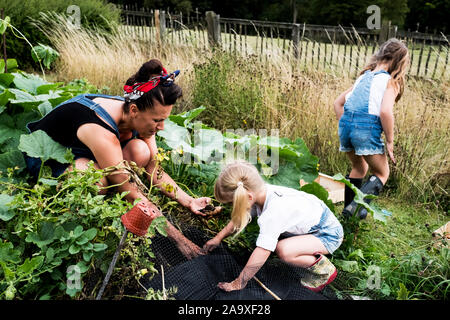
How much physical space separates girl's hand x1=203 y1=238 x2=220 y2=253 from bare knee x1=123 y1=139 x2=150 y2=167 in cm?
66

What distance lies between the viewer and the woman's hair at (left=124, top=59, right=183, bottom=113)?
2133mm

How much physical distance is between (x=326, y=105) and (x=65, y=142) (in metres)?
2.83

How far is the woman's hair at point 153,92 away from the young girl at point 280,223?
1.57 feet

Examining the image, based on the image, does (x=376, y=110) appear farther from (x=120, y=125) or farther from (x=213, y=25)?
(x=213, y=25)

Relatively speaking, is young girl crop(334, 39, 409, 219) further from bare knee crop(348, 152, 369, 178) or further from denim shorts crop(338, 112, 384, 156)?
bare knee crop(348, 152, 369, 178)

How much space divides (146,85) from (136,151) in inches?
16.7

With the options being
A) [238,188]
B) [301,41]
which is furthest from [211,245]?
[301,41]

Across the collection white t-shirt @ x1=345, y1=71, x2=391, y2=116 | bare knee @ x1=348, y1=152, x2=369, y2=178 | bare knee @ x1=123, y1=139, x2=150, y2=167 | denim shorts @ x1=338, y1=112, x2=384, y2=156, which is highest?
white t-shirt @ x1=345, y1=71, x2=391, y2=116

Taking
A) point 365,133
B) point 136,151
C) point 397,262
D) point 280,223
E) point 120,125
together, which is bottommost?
point 397,262

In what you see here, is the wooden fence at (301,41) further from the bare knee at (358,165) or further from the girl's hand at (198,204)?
the girl's hand at (198,204)

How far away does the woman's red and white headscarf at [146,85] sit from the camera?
215cm

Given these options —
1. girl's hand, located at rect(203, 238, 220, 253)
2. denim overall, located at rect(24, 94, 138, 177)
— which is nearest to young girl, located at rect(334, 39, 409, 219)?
girl's hand, located at rect(203, 238, 220, 253)

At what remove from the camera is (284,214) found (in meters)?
2.10
